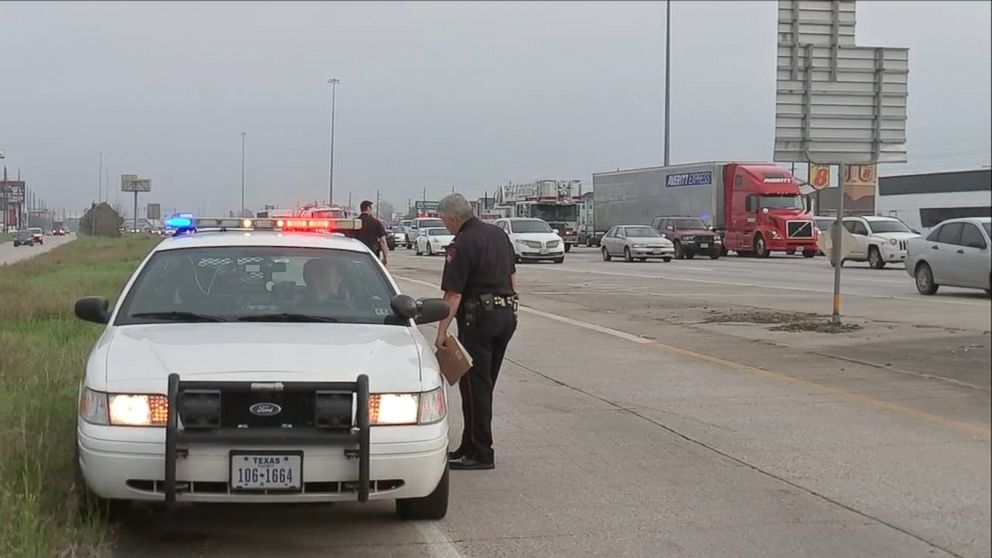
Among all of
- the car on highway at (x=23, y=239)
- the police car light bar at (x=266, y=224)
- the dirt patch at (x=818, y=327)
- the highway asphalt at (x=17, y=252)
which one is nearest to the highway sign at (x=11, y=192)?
the car on highway at (x=23, y=239)

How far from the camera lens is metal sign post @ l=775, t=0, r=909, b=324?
508cm

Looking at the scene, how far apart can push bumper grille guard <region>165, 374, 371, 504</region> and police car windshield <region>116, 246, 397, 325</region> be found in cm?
116

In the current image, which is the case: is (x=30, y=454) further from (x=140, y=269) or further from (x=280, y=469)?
Result: (x=280, y=469)

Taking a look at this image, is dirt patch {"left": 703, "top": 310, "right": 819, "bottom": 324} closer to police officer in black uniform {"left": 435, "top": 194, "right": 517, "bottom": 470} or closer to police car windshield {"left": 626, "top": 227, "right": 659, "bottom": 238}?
police officer in black uniform {"left": 435, "top": 194, "right": 517, "bottom": 470}

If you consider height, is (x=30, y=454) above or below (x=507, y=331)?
below

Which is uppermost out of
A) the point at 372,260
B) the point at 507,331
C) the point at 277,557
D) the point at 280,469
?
the point at 372,260

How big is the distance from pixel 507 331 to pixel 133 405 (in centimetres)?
271

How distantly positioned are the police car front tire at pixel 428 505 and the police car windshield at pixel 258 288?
1034 millimetres

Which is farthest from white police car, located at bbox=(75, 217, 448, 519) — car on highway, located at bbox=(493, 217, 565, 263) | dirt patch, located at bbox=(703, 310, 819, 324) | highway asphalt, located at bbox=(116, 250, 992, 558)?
car on highway, located at bbox=(493, 217, 565, 263)

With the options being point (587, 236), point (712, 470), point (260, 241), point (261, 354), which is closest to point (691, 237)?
point (587, 236)

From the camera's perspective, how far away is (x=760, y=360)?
12.0 meters

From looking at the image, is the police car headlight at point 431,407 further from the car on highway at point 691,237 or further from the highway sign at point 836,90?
the car on highway at point 691,237

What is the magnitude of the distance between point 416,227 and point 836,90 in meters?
50.3

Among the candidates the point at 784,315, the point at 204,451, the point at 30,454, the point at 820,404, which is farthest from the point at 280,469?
the point at 784,315
